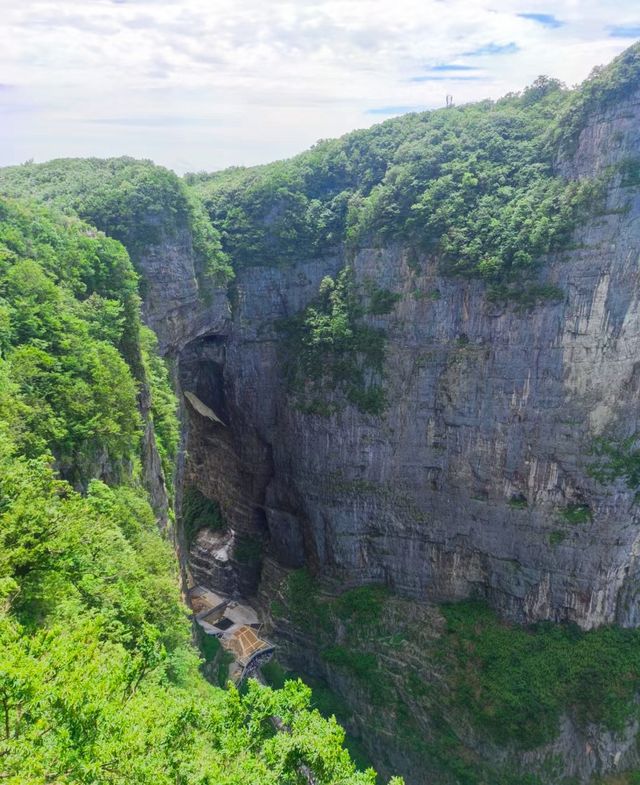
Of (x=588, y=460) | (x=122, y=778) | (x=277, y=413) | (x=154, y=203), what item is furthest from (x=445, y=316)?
(x=122, y=778)

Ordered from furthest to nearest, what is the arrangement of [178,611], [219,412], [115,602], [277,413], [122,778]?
[219,412] < [277,413] < [178,611] < [115,602] < [122,778]

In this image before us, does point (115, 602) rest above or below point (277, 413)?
above

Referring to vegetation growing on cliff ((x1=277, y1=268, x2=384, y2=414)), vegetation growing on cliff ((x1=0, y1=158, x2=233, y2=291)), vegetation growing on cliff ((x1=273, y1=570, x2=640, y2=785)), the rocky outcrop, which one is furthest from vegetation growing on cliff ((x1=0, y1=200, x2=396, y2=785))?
vegetation growing on cliff ((x1=273, y1=570, x2=640, y2=785))

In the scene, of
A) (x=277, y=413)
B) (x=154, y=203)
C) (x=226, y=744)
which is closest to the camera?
(x=226, y=744)

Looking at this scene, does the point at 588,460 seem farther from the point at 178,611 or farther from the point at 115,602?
the point at 115,602

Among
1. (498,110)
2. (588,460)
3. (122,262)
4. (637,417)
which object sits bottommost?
(588,460)

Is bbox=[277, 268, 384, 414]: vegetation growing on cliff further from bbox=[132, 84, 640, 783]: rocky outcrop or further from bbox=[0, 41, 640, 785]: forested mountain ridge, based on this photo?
bbox=[132, 84, 640, 783]: rocky outcrop

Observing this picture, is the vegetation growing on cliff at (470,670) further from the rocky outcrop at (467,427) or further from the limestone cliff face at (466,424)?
the limestone cliff face at (466,424)

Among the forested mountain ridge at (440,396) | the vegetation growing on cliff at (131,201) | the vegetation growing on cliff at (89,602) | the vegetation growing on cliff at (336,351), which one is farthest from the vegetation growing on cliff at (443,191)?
the vegetation growing on cliff at (89,602)

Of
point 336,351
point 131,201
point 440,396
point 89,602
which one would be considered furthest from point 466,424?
point 89,602
